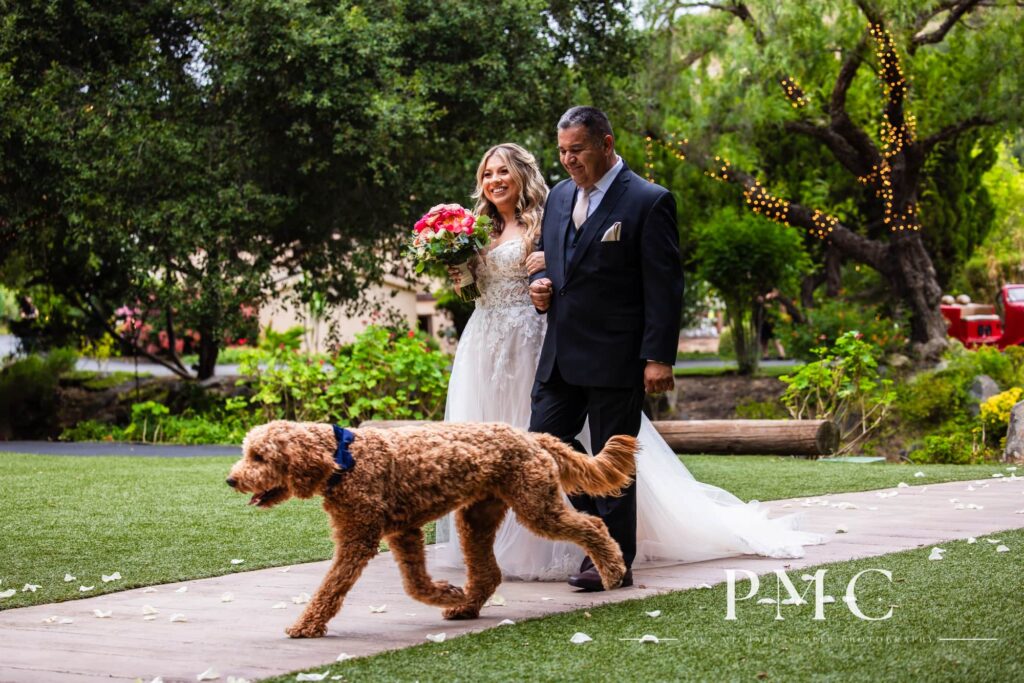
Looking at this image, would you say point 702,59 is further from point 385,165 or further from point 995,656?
point 995,656

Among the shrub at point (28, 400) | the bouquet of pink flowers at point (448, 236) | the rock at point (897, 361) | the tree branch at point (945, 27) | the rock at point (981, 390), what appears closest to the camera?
the bouquet of pink flowers at point (448, 236)

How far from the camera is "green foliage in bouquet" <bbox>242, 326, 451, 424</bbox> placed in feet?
45.9

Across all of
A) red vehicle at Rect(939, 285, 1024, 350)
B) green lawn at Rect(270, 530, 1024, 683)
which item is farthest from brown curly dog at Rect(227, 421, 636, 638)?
red vehicle at Rect(939, 285, 1024, 350)

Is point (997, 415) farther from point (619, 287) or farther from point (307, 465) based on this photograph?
point (307, 465)

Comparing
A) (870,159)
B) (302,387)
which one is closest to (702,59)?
(870,159)

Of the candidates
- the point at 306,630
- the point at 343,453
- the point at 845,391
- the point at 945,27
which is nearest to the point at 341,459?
the point at 343,453

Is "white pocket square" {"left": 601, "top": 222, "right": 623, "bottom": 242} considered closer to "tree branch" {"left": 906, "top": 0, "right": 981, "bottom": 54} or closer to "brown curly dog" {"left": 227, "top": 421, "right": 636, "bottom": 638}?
"brown curly dog" {"left": 227, "top": 421, "right": 636, "bottom": 638}

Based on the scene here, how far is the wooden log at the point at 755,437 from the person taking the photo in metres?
11.2

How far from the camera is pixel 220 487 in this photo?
9.52 metres

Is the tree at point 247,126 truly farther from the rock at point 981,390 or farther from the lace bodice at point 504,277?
the lace bodice at point 504,277

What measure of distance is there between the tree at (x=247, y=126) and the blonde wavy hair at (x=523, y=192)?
8375mm

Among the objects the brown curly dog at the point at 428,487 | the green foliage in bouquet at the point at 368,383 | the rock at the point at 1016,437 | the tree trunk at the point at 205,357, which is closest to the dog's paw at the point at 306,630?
the brown curly dog at the point at 428,487

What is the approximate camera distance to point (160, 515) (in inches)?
A: 312

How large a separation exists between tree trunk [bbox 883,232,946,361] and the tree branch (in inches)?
138
